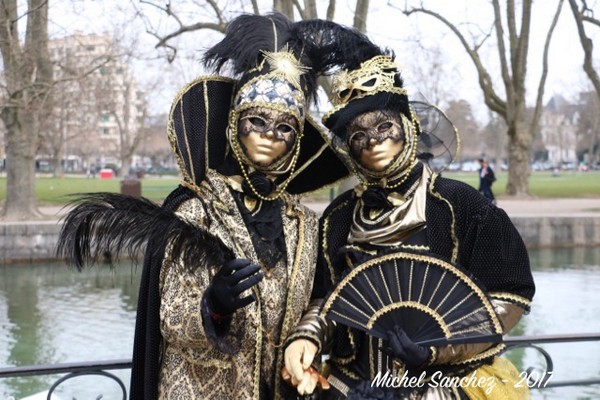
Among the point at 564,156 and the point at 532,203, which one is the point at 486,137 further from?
the point at 532,203

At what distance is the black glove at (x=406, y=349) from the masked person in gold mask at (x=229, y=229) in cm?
45

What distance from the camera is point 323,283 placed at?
2928 millimetres

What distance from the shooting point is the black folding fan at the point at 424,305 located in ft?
8.12

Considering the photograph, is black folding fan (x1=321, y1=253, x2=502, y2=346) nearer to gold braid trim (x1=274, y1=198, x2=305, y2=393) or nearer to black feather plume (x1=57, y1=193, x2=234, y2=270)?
gold braid trim (x1=274, y1=198, x2=305, y2=393)

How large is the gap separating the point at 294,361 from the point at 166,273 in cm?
52

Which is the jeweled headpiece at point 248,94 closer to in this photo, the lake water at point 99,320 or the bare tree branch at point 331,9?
the lake water at point 99,320

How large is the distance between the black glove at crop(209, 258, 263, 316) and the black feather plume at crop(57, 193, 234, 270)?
112mm

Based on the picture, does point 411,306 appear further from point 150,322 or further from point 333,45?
point 333,45

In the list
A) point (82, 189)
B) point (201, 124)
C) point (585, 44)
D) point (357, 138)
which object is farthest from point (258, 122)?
point (82, 189)

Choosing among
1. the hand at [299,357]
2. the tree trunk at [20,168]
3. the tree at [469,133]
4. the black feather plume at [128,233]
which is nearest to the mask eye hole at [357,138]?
the black feather plume at [128,233]

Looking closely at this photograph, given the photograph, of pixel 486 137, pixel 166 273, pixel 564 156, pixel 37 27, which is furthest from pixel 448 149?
pixel 564 156

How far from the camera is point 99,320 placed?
9.53 m

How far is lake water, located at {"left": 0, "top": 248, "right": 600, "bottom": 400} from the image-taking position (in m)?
6.91

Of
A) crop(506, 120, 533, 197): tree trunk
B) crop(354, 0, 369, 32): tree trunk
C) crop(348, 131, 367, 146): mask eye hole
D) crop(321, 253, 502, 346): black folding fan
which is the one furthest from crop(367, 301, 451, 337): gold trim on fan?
crop(506, 120, 533, 197): tree trunk
